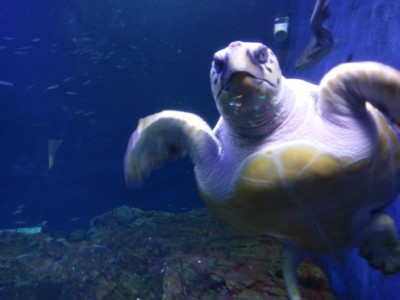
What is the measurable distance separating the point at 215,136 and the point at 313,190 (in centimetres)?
73

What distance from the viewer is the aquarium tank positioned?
1714mm

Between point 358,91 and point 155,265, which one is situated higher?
point 358,91

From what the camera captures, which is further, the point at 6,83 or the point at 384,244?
the point at 6,83

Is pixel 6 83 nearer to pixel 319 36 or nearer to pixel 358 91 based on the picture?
pixel 319 36

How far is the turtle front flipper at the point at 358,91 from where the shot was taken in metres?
1.48

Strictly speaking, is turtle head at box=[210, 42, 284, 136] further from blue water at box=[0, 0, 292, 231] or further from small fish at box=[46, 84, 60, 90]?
small fish at box=[46, 84, 60, 90]

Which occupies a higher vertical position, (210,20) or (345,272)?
(210,20)

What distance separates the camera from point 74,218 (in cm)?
1270

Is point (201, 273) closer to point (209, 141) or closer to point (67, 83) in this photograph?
point (209, 141)

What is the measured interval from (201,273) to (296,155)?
1784mm

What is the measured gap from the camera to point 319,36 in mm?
3258

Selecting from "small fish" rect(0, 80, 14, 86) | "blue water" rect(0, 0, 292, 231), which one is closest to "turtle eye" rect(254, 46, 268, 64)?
"blue water" rect(0, 0, 292, 231)

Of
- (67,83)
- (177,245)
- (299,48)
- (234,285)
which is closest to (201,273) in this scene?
(234,285)

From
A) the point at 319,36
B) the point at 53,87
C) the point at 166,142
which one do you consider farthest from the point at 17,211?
the point at 319,36
